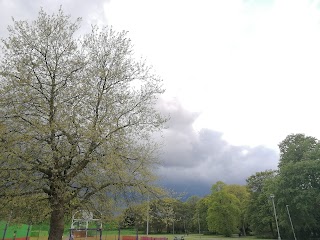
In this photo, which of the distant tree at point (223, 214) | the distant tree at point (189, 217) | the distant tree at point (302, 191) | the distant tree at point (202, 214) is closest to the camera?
the distant tree at point (302, 191)

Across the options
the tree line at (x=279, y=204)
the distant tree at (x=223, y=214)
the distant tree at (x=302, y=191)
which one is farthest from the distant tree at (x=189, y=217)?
the distant tree at (x=302, y=191)

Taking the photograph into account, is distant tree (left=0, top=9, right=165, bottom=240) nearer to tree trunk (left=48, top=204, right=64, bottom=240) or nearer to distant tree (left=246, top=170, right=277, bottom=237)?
tree trunk (left=48, top=204, right=64, bottom=240)

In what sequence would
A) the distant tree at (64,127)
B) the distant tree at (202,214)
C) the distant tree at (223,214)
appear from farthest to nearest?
the distant tree at (202,214) < the distant tree at (223,214) < the distant tree at (64,127)

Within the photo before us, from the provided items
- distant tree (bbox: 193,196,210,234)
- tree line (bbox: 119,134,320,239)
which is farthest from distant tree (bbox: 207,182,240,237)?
distant tree (bbox: 193,196,210,234)

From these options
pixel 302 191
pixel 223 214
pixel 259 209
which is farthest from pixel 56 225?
pixel 223 214

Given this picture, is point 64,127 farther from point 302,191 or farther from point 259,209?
point 259,209

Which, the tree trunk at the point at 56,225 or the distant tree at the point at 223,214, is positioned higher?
the distant tree at the point at 223,214

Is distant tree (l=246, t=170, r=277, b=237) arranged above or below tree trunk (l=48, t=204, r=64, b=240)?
above

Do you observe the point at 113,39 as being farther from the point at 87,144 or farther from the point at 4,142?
the point at 4,142

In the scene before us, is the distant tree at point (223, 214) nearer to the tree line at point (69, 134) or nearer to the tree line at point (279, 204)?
the tree line at point (279, 204)

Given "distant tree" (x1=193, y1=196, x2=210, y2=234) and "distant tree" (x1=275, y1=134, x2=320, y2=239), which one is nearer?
"distant tree" (x1=275, y1=134, x2=320, y2=239)

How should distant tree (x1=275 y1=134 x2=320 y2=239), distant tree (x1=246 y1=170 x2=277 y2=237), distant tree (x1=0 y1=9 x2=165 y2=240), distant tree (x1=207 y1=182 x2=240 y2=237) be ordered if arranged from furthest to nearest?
distant tree (x1=207 y1=182 x2=240 y2=237) < distant tree (x1=246 y1=170 x2=277 y2=237) < distant tree (x1=275 y1=134 x2=320 y2=239) < distant tree (x1=0 y1=9 x2=165 y2=240)

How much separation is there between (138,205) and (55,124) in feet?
19.9

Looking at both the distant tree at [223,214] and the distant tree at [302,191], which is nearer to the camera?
the distant tree at [302,191]
